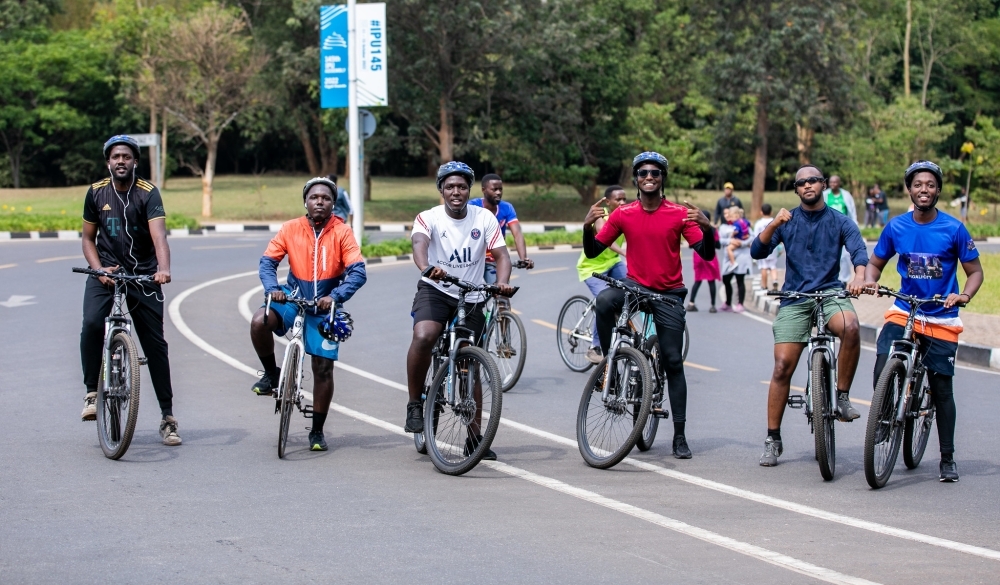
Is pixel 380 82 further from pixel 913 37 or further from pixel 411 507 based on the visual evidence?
pixel 913 37

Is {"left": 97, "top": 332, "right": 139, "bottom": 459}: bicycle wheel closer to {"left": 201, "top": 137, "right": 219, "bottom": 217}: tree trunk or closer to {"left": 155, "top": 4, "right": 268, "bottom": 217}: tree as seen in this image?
{"left": 155, "top": 4, "right": 268, "bottom": 217}: tree

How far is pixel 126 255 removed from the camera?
7805 mm

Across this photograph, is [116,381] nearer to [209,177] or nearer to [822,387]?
[822,387]

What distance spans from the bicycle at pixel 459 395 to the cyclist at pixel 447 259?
0.34 feet

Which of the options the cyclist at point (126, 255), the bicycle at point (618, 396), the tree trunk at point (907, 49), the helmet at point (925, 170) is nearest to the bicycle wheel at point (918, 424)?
the helmet at point (925, 170)

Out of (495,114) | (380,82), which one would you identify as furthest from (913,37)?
(380,82)

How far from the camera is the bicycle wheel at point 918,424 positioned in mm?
7295

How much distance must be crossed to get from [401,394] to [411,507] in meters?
3.94

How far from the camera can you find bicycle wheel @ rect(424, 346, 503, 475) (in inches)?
281

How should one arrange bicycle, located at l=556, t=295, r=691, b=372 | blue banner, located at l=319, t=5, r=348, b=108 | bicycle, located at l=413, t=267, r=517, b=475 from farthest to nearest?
blue banner, located at l=319, t=5, r=348, b=108
bicycle, located at l=556, t=295, r=691, b=372
bicycle, located at l=413, t=267, r=517, b=475

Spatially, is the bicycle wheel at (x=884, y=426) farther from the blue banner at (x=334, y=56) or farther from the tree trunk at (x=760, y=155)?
the tree trunk at (x=760, y=155)

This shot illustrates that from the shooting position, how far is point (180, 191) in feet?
196

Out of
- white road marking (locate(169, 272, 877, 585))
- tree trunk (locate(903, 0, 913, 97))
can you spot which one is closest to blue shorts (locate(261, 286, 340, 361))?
white road marking (locate(169, 272, 877, 585))

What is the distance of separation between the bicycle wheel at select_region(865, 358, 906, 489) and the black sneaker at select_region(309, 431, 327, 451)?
11.2 feet
